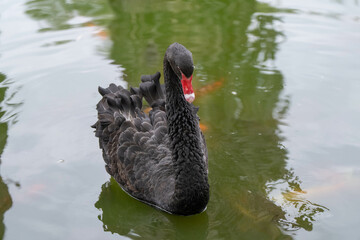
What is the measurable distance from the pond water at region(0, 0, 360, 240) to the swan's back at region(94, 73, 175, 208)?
171mm

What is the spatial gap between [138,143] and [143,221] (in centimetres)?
53

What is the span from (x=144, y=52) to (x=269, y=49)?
4.39 feet

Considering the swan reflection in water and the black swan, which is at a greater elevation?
the black swan

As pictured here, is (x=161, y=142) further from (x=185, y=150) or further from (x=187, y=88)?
(x=187, y=88)

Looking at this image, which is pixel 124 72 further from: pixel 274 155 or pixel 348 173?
pixel 348 173

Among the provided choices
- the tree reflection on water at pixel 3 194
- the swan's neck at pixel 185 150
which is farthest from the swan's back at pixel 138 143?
the tree reflection on water at pixel 3 194

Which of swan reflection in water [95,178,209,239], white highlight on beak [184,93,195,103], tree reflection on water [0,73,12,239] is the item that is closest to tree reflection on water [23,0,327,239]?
swan reflection in water [95,178,209,239]

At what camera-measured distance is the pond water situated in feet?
11.1

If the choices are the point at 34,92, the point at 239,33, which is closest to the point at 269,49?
the point at 239,33

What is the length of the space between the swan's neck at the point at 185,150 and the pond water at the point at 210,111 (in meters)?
0.25

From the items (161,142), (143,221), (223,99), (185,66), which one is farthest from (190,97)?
(223,99)

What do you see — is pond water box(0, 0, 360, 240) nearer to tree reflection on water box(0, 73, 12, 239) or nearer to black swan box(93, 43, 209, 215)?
tree reflection on water box(0, 73, 12, 239)

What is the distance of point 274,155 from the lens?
3941 mm

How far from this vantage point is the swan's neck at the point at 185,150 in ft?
10.5
